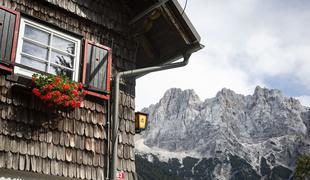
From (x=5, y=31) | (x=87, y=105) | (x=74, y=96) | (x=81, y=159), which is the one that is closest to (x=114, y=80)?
(x=87, y=105)

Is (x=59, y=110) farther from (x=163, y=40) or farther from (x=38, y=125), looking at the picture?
(x=163, y=40)

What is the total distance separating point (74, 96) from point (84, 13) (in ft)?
7.91

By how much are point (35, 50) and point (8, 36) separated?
0.61 meters

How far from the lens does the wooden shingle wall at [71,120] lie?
263 inches

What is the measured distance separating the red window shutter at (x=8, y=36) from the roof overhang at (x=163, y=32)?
311 centimetres

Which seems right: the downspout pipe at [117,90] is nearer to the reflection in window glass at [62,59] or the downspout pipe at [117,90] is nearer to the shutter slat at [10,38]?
the reflection in window glass at [62,59]

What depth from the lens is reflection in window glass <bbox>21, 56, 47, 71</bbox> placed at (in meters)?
7.24

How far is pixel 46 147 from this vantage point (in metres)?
6.96

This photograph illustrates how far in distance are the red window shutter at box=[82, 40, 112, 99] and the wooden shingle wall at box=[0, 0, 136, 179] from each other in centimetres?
27

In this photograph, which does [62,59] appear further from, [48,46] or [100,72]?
[100,72]

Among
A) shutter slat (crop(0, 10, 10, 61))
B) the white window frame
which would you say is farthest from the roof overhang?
shutter slat (crop(0, 10, 10, 61))

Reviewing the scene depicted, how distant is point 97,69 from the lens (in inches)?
326

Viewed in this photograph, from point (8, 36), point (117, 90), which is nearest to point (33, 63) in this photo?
point (8, 36)

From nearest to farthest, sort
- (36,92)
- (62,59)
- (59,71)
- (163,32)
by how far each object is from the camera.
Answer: (36,92) → (59,71) → (62,59) → (163,32)
